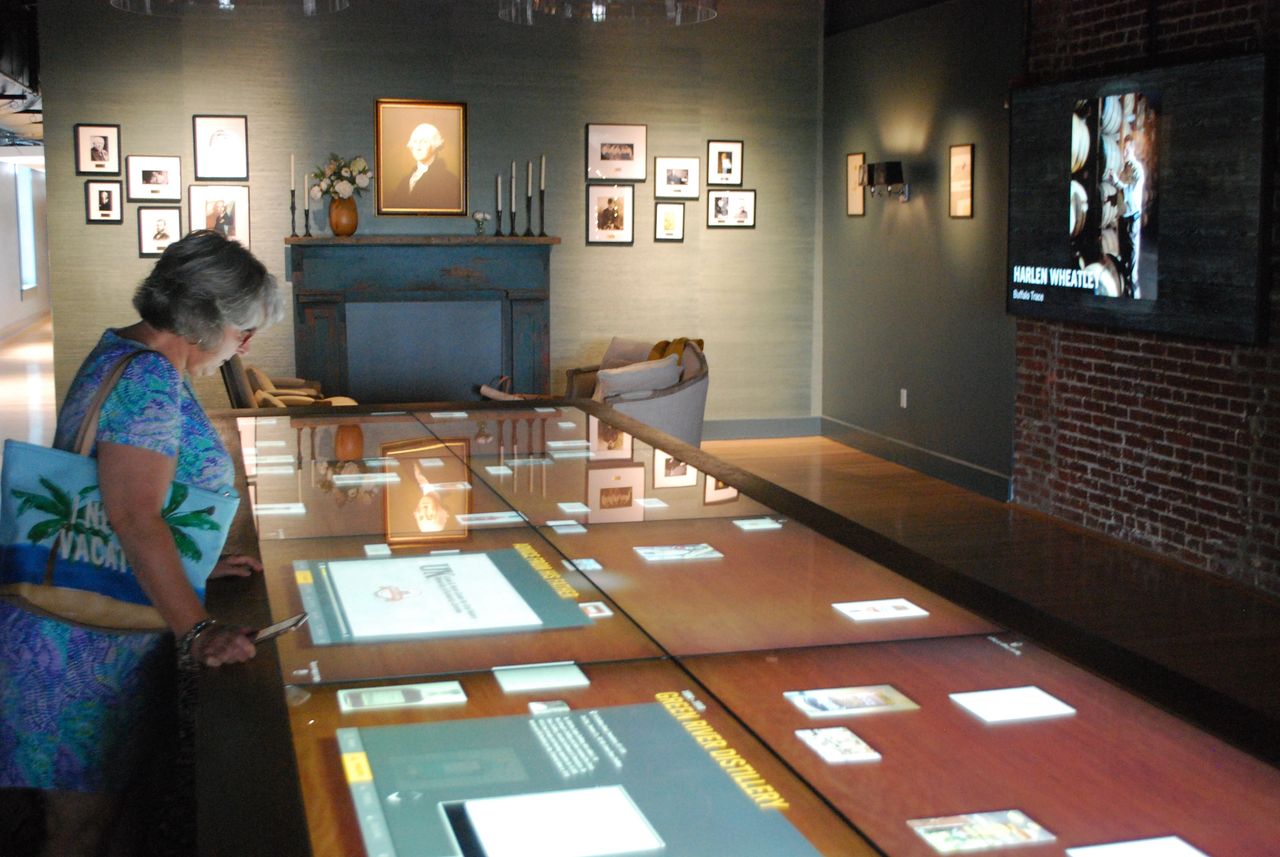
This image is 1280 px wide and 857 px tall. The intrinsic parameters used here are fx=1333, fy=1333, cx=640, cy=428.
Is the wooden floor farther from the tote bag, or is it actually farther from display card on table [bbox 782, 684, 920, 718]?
the tote bag

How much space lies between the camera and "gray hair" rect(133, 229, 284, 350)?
2.38m

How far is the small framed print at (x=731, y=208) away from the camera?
1041 centimetres

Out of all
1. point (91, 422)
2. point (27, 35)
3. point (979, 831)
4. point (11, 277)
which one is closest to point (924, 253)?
point (91, 422)

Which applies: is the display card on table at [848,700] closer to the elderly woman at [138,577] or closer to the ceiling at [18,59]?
the elderly woman at [138,577]

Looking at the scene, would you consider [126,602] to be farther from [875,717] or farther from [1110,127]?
[1110,127]

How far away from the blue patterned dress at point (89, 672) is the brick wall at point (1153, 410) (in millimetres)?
5054

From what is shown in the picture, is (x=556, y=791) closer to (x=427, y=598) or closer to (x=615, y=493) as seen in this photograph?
(x=427, y=598)

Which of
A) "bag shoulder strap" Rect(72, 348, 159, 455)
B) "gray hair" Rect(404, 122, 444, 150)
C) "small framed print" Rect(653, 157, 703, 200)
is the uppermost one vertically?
"gray hair" Rect(404, 122, 444, 150)

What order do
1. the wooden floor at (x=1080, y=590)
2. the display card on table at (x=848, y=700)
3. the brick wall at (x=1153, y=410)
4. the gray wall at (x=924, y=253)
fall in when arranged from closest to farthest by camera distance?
the display card on table at (x=848, y=700) → the wooden floor at (x=1080, y=590) → the brick wall at (x=1153, y=410) → the gray wall at (x=924, y=253)

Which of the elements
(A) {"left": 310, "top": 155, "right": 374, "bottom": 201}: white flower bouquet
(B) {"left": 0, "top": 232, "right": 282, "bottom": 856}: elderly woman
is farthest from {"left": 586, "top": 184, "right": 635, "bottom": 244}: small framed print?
(B) {"left": 0, "top": 232, "right": 282, "bottom": 856}: elderly woman

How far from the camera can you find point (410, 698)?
192 centimetres

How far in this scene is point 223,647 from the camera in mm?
2088

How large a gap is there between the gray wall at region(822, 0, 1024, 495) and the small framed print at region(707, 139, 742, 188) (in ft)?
2.37

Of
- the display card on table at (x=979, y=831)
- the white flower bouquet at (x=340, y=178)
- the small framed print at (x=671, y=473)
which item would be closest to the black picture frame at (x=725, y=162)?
the white flower bouquet at (x=340, y=178)
